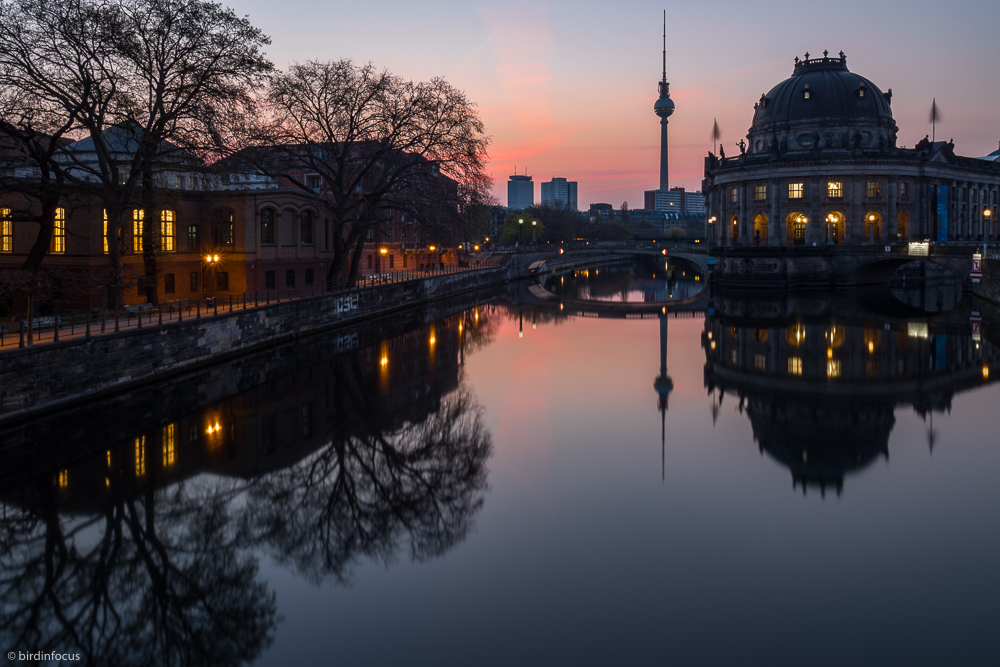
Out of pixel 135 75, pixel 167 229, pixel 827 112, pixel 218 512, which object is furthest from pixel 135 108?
pixel 827 112

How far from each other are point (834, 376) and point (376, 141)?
1245 inches

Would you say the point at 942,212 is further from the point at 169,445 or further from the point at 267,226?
the point at 169,445

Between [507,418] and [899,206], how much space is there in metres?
83.7

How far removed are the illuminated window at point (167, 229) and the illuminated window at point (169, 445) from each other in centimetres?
2173

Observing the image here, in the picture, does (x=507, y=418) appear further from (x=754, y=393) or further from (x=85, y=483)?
(x=85, y=483)

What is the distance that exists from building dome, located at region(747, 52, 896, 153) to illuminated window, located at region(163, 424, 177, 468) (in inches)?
3589

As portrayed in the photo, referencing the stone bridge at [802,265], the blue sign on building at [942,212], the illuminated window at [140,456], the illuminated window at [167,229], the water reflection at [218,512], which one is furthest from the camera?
the blue sign on building at [942,212]

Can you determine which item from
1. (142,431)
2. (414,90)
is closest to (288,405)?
(142,431)

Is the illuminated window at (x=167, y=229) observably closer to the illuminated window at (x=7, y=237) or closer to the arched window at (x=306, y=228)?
the illuminated window at (x=7, y=237)

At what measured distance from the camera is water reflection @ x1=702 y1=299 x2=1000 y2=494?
917 inches

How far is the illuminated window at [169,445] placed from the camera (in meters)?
21.4

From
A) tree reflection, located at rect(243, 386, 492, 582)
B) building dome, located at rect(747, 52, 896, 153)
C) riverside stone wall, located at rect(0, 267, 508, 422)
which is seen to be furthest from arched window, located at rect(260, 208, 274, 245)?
building dome, located at rect(747, 52, 896, 153)

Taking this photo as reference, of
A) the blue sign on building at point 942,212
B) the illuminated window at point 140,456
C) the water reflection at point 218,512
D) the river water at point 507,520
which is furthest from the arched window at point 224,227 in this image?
the blue sign on building at point 942,212

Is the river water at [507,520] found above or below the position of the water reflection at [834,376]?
below
